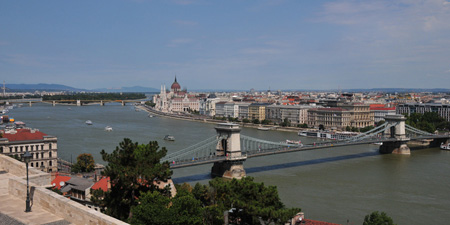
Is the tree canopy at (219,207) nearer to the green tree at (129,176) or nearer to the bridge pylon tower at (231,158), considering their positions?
the green tree at (129,176)

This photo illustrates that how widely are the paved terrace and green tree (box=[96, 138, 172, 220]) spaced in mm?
3450

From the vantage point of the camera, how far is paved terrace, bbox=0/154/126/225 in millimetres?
2770

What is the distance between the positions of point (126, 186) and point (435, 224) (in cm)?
781

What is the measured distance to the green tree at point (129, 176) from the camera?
708 cm

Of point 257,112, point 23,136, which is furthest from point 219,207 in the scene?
point 257,112

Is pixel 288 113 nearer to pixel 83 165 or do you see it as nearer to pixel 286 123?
pixel 286 123

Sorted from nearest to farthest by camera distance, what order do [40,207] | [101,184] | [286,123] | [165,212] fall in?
[40,207]
[165,212]
[101,184]
[286,123]

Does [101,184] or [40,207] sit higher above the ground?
[40,207]

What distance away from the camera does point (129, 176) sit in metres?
7.03

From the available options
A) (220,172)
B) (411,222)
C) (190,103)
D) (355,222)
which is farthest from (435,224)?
(190,103)

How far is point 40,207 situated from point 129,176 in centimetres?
395

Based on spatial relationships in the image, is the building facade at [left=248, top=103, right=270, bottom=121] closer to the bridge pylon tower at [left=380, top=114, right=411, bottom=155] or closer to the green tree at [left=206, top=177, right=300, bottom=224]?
the bridge pylon tower at [left=380, top=114, right=411, bottom=155]

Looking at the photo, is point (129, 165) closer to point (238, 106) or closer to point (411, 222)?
point (411, 222)

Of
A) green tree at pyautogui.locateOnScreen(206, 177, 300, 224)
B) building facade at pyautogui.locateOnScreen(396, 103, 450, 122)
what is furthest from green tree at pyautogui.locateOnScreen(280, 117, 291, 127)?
green tree at pyautogui.locateOnScreen(206, 177, 300, 224)
